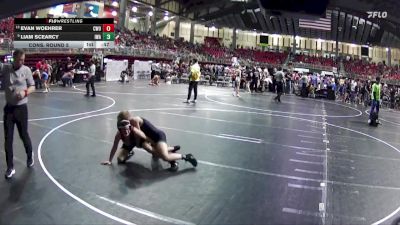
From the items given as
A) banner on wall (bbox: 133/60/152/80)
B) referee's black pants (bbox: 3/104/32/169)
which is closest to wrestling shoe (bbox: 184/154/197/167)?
referee's black pants (bbox: 3/104/32/169)

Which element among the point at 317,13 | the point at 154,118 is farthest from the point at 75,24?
the point at 317,13

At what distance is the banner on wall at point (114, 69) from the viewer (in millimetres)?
27281

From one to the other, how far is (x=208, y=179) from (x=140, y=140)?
1.29 meters

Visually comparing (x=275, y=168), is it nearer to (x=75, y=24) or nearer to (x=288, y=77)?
(x=75, y=24)

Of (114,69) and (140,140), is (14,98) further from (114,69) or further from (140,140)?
(114,69)

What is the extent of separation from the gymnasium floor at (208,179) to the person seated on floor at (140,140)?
0.21 meters

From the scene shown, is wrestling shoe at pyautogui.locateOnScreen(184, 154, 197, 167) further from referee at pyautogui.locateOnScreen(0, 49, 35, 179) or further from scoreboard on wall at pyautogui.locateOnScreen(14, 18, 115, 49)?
scoreboard on wall at pyautogui.locateOnScreen(14, 18, 115, 49)

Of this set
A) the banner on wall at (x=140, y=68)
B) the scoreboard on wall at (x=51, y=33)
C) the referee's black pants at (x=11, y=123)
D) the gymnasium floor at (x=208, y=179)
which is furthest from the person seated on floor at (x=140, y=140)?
the banner on wall at (x=140, y=68)

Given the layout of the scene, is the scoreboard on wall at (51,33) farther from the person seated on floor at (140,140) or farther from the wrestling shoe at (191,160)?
the wrestling shoe at (191,160)

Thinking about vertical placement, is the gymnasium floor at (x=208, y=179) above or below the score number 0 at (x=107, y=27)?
below

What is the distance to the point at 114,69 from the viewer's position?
91.6 ft

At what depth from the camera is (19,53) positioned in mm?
5535

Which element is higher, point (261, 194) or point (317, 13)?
point (317, 13)

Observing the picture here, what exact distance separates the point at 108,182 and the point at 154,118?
19.0ft
